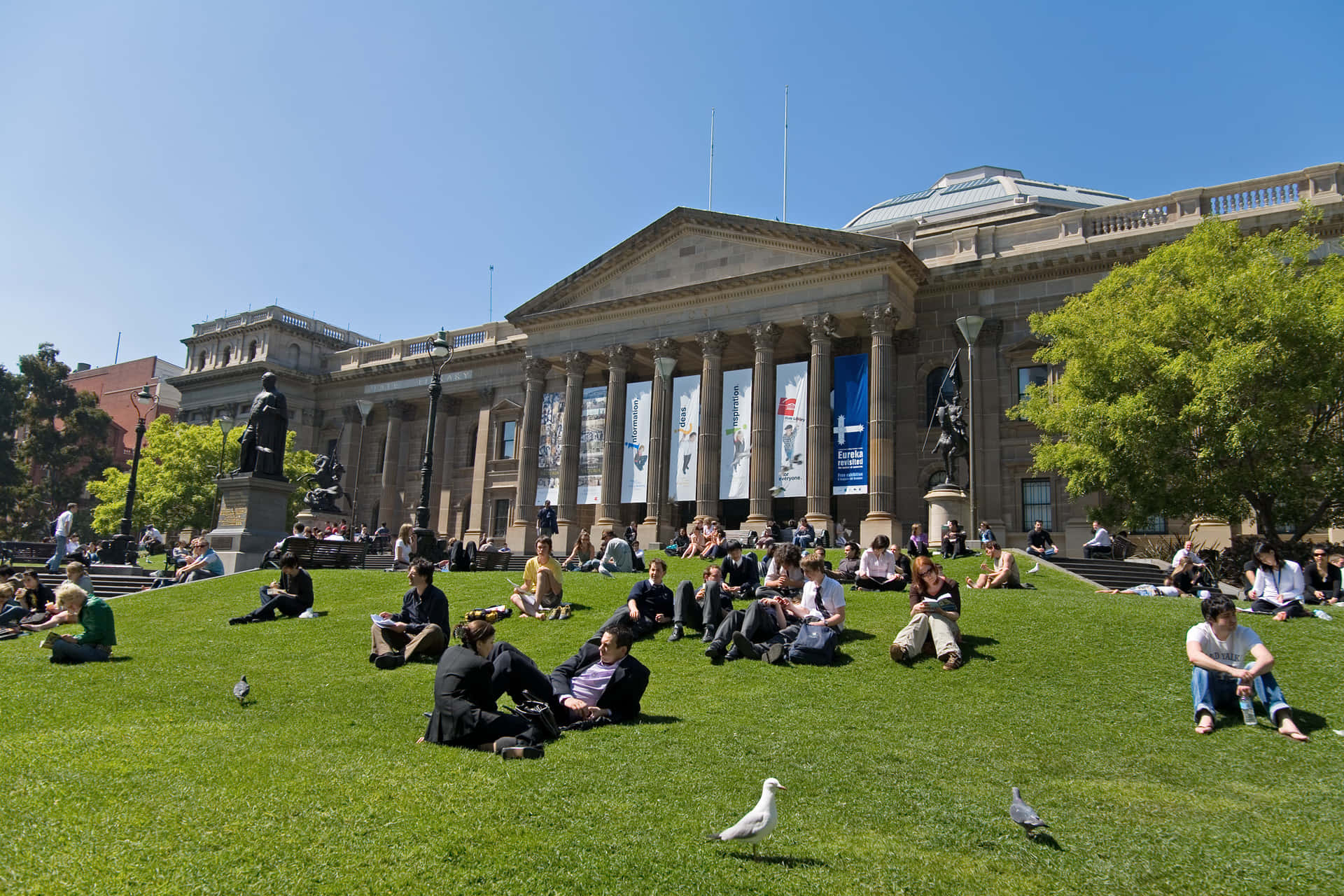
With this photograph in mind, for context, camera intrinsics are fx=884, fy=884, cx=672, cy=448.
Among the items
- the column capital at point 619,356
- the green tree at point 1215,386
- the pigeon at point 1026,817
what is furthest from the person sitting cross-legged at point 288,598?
the column capital at point 619,356

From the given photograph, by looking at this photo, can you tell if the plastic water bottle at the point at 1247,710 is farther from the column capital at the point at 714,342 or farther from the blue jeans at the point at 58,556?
the column capital at the point at 714,342

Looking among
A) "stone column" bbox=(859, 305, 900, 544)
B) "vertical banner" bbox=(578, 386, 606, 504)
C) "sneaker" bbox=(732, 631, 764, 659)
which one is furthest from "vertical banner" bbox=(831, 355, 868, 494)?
"sneaker" bbox=(732, 631, 764, 659)

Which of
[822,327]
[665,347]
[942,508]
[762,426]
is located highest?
[822,327]

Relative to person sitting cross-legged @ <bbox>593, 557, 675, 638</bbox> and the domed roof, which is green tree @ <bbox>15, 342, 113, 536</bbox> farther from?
person sitting cross-legged @ <bbox>593, 557, 675, 638</bbox>

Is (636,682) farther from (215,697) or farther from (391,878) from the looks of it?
(215,697)

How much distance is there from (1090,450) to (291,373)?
44873 mm

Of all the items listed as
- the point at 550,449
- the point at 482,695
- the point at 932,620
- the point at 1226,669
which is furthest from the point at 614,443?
the point at 1226,669

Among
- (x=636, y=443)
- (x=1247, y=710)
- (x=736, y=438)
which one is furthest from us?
(x=636, y=443)

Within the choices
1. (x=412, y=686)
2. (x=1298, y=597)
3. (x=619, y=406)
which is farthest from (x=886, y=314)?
(x=412, y=686)

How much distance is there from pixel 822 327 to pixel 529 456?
1487 centimetres

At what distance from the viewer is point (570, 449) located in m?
38.5

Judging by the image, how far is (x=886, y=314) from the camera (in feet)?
105

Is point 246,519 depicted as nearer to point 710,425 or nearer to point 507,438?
point 710,425

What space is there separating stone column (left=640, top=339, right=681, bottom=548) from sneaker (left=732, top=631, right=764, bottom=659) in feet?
78.8
